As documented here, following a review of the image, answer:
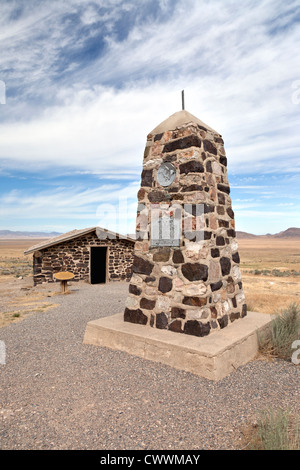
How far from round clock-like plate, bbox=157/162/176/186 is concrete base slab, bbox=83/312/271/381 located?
2.41 meters

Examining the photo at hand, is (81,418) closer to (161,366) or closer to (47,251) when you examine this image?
(161,366)

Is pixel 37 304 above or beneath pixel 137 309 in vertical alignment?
beneath

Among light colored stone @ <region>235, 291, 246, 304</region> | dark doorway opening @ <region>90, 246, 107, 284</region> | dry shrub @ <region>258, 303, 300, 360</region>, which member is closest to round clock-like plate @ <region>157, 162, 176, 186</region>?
light colored stone @ <region>235, 291, 246, 304</region>

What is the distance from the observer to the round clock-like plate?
5207mm

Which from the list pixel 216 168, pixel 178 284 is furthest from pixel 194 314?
pixel 216 168

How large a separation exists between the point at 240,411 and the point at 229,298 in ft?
7.57

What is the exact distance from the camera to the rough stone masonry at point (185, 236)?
4855 millimetres

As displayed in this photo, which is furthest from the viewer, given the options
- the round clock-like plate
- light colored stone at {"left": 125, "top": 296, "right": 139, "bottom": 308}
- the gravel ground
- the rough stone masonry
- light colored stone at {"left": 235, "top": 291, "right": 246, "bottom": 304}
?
light colored stone at {"left": 235, "top": 291, "right": 246, "bottom": 304}

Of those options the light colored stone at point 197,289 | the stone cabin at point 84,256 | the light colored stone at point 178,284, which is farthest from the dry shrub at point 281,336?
the stone cabin at point 84,256

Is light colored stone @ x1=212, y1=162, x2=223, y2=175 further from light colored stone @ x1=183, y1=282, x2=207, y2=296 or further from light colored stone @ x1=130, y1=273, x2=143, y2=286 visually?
light colored stone @ x1=130, y1=273, x2=143, y2=286

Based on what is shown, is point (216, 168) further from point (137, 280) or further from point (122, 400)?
point (122, 400)

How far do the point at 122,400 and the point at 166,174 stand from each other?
339 centimetres
